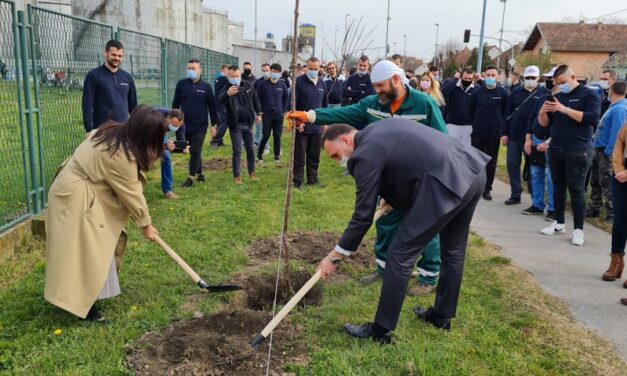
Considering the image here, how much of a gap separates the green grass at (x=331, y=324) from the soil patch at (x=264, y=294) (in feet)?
0.42

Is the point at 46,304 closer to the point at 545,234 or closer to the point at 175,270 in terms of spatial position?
the point at 175,270

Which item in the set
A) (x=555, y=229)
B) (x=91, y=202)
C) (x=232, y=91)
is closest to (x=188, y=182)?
(x=232, y=91)

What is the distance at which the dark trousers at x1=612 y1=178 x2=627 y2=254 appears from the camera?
4.70 metres

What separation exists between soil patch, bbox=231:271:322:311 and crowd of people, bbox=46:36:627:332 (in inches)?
24.1

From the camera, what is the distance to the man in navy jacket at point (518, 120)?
7.78 meters

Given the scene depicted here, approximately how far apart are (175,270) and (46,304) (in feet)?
3.75

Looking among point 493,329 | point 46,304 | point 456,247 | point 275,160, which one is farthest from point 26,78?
point 275,160

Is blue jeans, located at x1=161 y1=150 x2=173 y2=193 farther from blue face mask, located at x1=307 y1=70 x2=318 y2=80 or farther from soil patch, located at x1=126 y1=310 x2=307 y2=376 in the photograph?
soil patch, located at x1=126 y1=310 x2=307 y2=376

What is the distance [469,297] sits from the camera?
446 cm

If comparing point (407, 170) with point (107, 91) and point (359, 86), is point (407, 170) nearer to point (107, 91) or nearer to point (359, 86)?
point (107, 91)

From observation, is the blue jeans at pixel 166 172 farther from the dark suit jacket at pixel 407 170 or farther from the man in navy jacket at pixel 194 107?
the dark suit jacket at pixel 407 170

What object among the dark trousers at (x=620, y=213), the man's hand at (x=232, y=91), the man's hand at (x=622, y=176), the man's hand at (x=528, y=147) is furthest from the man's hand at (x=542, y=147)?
the man's hand at (x=232, y=91)

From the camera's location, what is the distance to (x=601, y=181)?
23.9 ft

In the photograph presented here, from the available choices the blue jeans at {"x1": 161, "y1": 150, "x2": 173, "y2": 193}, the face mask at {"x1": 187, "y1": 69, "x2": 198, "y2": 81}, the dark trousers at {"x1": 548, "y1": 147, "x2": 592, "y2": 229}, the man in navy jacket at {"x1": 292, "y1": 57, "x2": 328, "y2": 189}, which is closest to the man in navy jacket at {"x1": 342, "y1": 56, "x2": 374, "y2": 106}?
the man in navy jacket at {"x1": 292, "y1": 57, "x2": 328, "y2": 189}
